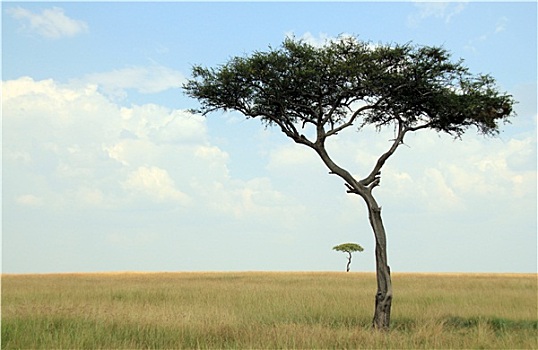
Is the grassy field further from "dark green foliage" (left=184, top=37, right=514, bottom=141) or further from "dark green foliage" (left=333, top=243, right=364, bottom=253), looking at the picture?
"dark green foliage" (left=333, top=243, right=364, bottom=253)

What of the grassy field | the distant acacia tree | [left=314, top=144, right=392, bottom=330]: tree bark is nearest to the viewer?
the grassy field

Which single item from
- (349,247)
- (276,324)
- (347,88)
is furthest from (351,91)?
(349,247)

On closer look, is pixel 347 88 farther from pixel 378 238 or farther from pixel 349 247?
pixel 349 247

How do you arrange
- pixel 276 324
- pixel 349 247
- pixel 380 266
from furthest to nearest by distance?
pixel 349 247 < pixel 380 266 < pixel 276 324

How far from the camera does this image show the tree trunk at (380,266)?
19.0 m

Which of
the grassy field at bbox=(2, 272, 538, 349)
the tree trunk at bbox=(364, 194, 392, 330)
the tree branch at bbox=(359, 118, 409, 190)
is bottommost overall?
the grassy field at bbox=(2, 272, 538, 349)

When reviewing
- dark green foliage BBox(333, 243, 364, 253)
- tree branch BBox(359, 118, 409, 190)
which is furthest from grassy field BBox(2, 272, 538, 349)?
dark green foliage BBox(333, 243, 364, 253)

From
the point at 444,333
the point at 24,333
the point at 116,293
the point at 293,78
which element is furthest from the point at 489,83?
the point at 116,293

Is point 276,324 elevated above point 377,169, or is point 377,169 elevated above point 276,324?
point 377,169

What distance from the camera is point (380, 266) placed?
63.7ft

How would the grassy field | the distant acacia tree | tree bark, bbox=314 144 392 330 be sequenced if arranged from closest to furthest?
the grassy field → tree bark, bbox=314 144 392 330 → the distant acacia tree

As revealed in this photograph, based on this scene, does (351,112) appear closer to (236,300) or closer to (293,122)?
(293,122)

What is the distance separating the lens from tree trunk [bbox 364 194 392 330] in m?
19.0

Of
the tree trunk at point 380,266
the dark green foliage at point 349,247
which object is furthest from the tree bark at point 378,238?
the dark green foliage at point 349,247
